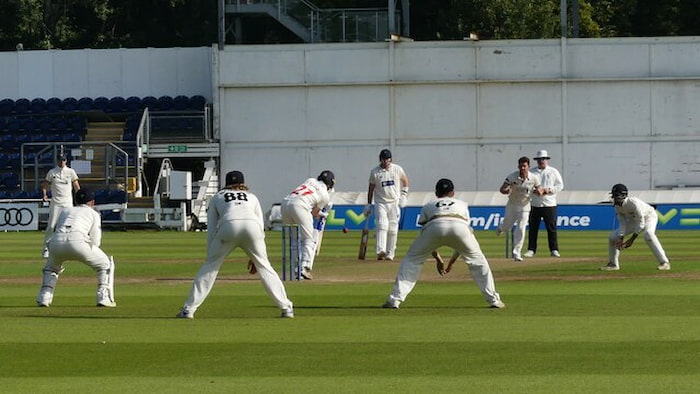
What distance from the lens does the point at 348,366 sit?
1225cm

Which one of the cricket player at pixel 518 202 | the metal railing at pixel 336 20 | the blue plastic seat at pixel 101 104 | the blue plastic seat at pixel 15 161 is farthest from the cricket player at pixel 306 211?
the blue plastic seat at pixel 101 104

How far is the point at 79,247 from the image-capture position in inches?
677

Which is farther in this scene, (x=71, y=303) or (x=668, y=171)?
(x=668, y=171)

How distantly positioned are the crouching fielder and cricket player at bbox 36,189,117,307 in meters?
3.59

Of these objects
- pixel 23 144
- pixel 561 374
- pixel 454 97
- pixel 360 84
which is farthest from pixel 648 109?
pixel 561 374

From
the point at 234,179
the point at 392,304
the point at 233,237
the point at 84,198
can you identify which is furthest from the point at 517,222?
the point at 233,237

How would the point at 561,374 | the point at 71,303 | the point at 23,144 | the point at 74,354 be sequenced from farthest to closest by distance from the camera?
the point at 23,144 < the point at 71,303 < the point at 74,354 < the point at 561,374

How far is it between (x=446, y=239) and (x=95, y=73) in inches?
1563

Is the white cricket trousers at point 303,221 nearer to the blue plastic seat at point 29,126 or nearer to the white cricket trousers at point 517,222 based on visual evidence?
the white cricket trousers at point 517,222

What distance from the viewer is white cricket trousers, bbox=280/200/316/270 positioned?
21.9 metres

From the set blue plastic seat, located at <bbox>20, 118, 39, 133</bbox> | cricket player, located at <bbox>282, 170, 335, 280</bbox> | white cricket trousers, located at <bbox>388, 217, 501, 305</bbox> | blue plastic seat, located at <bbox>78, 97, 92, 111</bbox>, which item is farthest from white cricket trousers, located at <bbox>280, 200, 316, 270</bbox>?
blue plastic seat, located at <bbox>78, 97, 92, 111</bbox>

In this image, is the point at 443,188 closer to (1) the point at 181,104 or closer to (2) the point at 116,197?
(2) the point at 116,197

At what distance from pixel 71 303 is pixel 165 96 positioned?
34795 millimetres

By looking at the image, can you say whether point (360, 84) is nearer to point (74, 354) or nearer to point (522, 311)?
point (522, 311)
